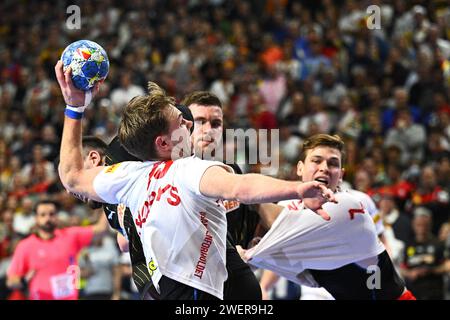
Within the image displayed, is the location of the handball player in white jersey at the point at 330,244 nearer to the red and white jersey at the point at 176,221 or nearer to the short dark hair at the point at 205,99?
the short dark hair at the point at 205,99

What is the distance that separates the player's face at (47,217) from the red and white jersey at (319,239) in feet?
13.2

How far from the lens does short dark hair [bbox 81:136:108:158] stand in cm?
554

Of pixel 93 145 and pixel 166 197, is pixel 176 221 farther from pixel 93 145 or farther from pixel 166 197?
pixel 93 145

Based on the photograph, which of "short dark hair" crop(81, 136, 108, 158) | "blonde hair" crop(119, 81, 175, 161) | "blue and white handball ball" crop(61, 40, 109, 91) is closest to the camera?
"blonde hair" crop(119, 81, 175, 161)

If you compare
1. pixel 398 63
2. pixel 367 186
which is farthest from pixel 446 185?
pixel 398 63

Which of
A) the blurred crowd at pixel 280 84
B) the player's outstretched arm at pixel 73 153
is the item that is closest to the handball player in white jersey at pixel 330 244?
the player's outstretched arm at pixel 73 153

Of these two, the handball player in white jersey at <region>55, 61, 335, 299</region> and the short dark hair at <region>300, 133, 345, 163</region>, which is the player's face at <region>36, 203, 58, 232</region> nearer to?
the short dark hair at <region>300, 133, 345, 163</region>

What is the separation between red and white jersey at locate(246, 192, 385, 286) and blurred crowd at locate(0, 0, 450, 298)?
4202mm

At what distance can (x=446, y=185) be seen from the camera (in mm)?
10602

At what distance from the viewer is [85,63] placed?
177 inches

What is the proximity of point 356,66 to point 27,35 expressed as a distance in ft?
24.1

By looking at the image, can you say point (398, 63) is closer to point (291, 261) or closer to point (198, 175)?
point (291, 261)

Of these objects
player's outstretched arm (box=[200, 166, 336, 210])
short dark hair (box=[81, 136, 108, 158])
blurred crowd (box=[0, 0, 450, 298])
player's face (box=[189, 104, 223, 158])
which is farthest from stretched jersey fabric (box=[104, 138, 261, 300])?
blurred crowd (box=[0, 0, 450, 298])

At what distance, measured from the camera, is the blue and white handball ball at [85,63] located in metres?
4.45
